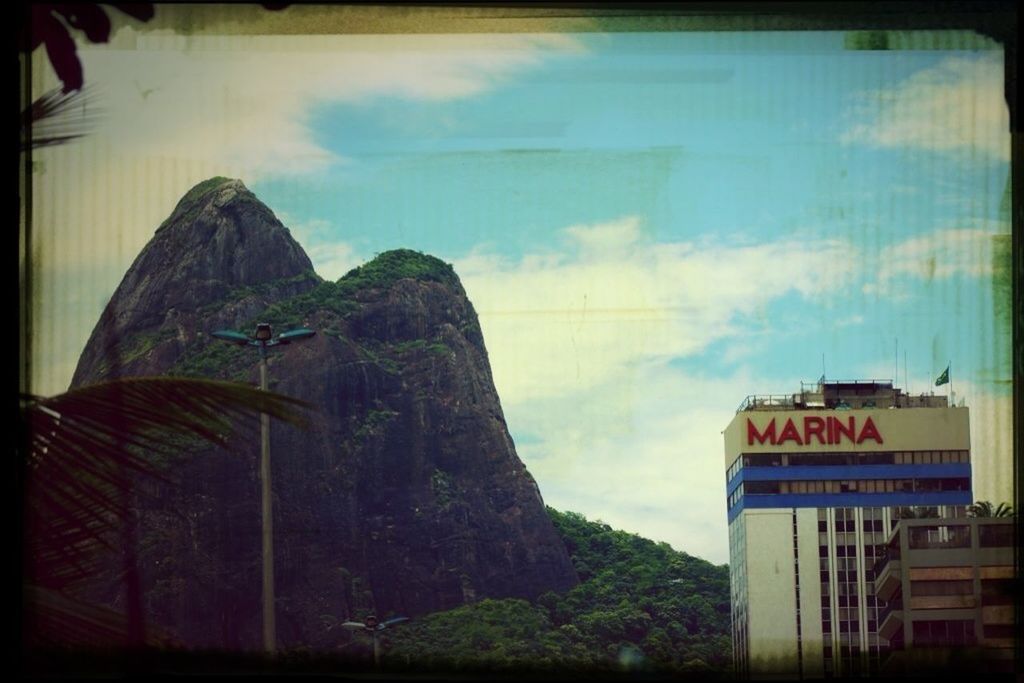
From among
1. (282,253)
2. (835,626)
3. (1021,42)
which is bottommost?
(835,626)

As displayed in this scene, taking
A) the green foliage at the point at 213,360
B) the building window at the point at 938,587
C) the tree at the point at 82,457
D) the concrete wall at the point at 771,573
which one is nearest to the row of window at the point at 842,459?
the concrete wall at the point at 771,573

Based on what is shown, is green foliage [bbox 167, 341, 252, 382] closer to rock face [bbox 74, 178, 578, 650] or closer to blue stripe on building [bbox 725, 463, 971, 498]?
rock face [bbox 74, 178, 578, 650]

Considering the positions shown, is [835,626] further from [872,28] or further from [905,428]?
[872,28]

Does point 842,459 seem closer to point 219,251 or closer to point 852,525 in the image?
point 852,525

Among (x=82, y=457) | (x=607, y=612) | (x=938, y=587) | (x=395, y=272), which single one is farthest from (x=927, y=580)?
(x=82, y=457)

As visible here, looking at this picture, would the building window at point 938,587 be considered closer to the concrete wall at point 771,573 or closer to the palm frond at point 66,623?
the concrete wall at point 771,573

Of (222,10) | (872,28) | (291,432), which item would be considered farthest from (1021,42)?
(291,432)

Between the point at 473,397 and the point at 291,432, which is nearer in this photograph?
the point at 291,432
